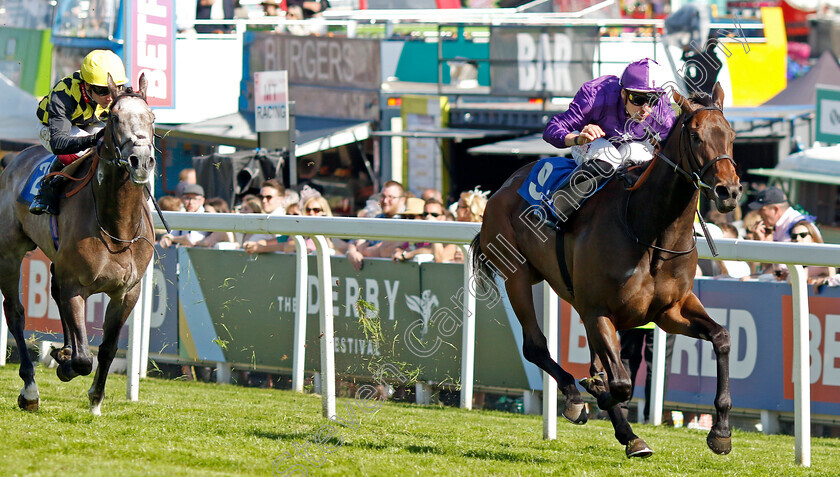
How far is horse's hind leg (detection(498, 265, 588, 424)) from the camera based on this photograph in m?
5.20

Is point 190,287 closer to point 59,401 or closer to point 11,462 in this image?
point 59,401

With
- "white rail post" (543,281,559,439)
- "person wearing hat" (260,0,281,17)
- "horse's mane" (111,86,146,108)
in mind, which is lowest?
"white rail post" (543,281,559,439)

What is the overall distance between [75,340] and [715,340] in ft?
10.6

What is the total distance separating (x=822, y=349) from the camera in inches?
276

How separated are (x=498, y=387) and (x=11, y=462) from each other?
3.80 metres

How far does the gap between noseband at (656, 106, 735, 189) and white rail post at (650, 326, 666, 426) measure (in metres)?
2.40

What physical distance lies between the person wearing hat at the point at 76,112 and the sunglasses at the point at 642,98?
8.72 feet

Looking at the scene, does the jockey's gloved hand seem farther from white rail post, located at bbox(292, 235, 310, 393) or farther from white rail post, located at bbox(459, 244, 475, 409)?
white rail post, located at bbox(459, 244, 475, 409)

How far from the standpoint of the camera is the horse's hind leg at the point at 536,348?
17.0 ft

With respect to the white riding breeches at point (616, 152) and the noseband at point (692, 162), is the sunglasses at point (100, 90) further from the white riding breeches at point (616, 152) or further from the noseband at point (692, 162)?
the noseband at point (692, 162)

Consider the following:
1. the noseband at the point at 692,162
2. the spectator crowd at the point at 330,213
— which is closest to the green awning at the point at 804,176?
the spectator crowd at the point at 330,213

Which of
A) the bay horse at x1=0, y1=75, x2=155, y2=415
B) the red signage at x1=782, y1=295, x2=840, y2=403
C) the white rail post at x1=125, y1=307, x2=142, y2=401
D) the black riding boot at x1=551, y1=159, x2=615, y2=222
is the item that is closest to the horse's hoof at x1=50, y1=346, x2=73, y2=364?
the bay horse at x1=0, y1=75, x2=155, y2=415

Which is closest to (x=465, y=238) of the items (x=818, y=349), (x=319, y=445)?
(x=319, y=445)

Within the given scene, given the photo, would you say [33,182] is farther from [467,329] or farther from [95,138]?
[467,329]
